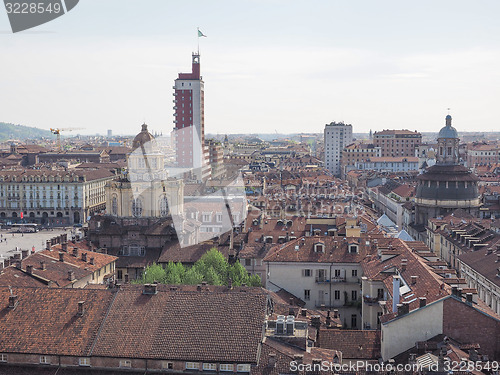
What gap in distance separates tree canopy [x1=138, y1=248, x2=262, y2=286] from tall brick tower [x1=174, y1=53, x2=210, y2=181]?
90.0 metres

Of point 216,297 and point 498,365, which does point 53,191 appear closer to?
point 216,297

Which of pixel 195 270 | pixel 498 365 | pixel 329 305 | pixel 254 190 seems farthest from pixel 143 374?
pixel 254 190

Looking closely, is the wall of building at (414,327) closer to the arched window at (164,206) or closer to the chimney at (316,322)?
the chimney at (316,322)

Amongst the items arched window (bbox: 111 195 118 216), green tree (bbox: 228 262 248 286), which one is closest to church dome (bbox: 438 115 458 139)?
arched window (bbox: 111 195 118 216)

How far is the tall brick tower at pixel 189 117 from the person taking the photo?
147m

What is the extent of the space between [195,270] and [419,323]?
25.4m

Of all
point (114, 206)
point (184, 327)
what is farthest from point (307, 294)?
point (114, 206)

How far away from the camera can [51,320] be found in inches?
1357

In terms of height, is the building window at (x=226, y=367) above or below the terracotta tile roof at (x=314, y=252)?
below

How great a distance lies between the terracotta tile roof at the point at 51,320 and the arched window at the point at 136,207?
3659 cm

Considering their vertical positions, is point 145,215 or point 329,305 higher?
point 145,215

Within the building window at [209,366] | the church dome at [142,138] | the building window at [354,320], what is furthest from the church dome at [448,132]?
the building window at [209,366]

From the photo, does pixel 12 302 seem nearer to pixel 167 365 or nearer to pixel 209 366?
pixel 167 365

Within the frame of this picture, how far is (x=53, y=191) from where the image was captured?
A: 13038 cm
